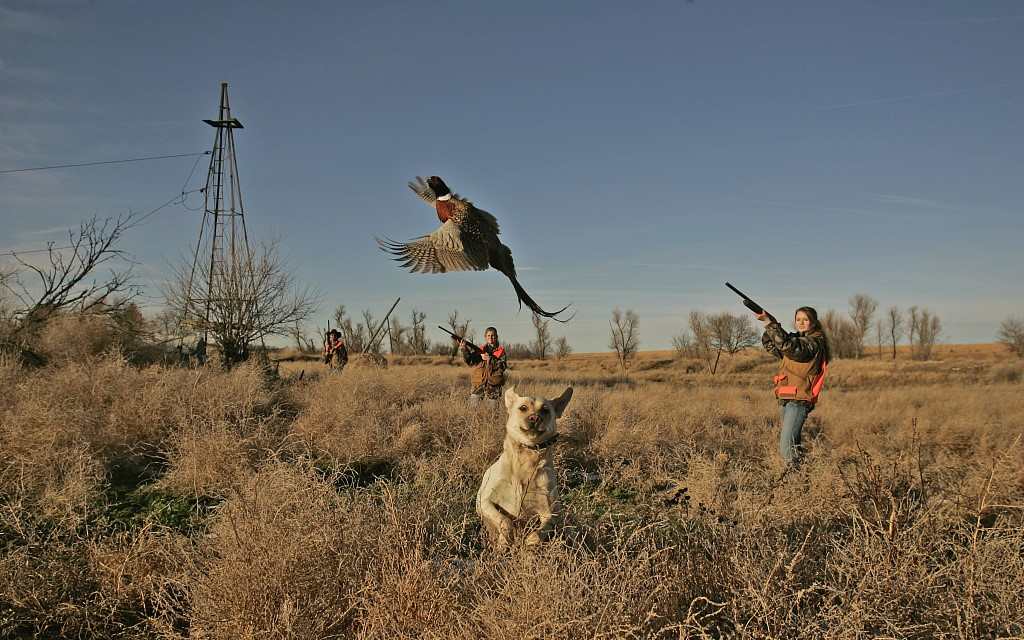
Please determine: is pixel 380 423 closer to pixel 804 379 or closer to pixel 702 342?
pixel 804 379

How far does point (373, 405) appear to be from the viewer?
10.1 meters

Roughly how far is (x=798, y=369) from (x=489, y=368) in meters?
4.90

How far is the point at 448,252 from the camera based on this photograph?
650 cm

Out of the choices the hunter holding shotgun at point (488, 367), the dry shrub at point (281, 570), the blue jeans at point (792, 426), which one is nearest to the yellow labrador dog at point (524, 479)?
the dry shrub at point (281, 570)

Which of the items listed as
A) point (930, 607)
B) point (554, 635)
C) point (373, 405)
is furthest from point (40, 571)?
point (373, 405)

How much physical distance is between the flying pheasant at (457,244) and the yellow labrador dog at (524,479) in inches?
99.1

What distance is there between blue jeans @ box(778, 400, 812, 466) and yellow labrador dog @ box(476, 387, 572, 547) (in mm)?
4099

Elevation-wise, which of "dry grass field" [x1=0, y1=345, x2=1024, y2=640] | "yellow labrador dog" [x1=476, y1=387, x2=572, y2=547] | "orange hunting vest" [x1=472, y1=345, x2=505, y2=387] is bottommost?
"dry grass field" [x1=0, y1=345, x2=1024, y2=640]

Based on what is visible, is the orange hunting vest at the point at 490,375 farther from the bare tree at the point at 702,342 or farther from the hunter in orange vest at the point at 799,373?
the bare tree at the point at 702,342

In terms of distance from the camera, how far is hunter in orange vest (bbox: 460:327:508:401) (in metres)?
10.3

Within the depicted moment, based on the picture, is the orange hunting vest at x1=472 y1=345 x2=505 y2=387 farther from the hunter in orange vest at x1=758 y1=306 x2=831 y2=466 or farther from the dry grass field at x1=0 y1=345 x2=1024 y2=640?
the hunter in orange vest at x1=758 y1=306 x2=831 y2=466

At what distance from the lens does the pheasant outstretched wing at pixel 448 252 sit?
6445 mm

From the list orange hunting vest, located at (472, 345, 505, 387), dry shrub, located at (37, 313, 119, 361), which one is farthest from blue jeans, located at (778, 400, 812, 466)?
dry shrub, located at (37, 313, 119, 361)

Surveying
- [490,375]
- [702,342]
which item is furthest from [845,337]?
[490,375]
